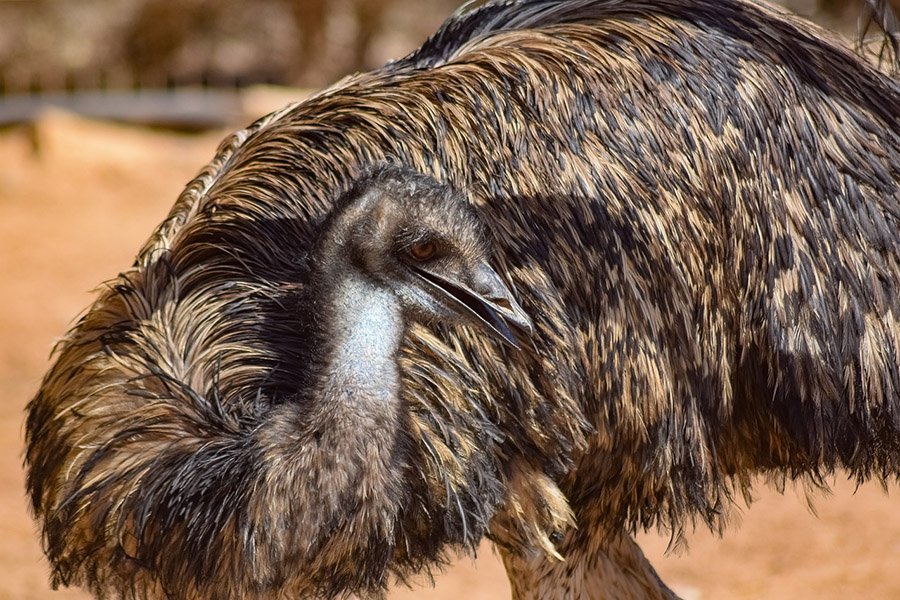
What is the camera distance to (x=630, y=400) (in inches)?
91.4

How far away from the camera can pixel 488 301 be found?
2129mm

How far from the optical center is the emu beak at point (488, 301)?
212 centimetres

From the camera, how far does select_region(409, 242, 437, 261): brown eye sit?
2.14 metres

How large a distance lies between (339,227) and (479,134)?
12.8 inches

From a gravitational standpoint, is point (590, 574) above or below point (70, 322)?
below

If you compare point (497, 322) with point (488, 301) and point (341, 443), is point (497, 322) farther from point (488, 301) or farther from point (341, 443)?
point (341, 443)

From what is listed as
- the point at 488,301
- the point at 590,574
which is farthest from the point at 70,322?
the point at 590,574

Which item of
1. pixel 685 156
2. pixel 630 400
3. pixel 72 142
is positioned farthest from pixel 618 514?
pixel 72 142

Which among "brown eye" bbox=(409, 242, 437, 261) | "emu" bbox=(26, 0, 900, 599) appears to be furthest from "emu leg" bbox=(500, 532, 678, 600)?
"brown eye" bbox=(409, 242, 437, 261)

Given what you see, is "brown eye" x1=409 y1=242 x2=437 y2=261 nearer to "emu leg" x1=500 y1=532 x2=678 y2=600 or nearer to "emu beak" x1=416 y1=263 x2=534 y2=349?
"emu beak" x1=416 y1=263 x2=534 y2=349

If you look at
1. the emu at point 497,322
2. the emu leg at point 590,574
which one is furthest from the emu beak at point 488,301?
the emu leg at point 590,574

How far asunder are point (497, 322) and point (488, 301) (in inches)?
1.4

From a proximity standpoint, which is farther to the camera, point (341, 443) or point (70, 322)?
point (70, 322)

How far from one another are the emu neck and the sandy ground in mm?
523
